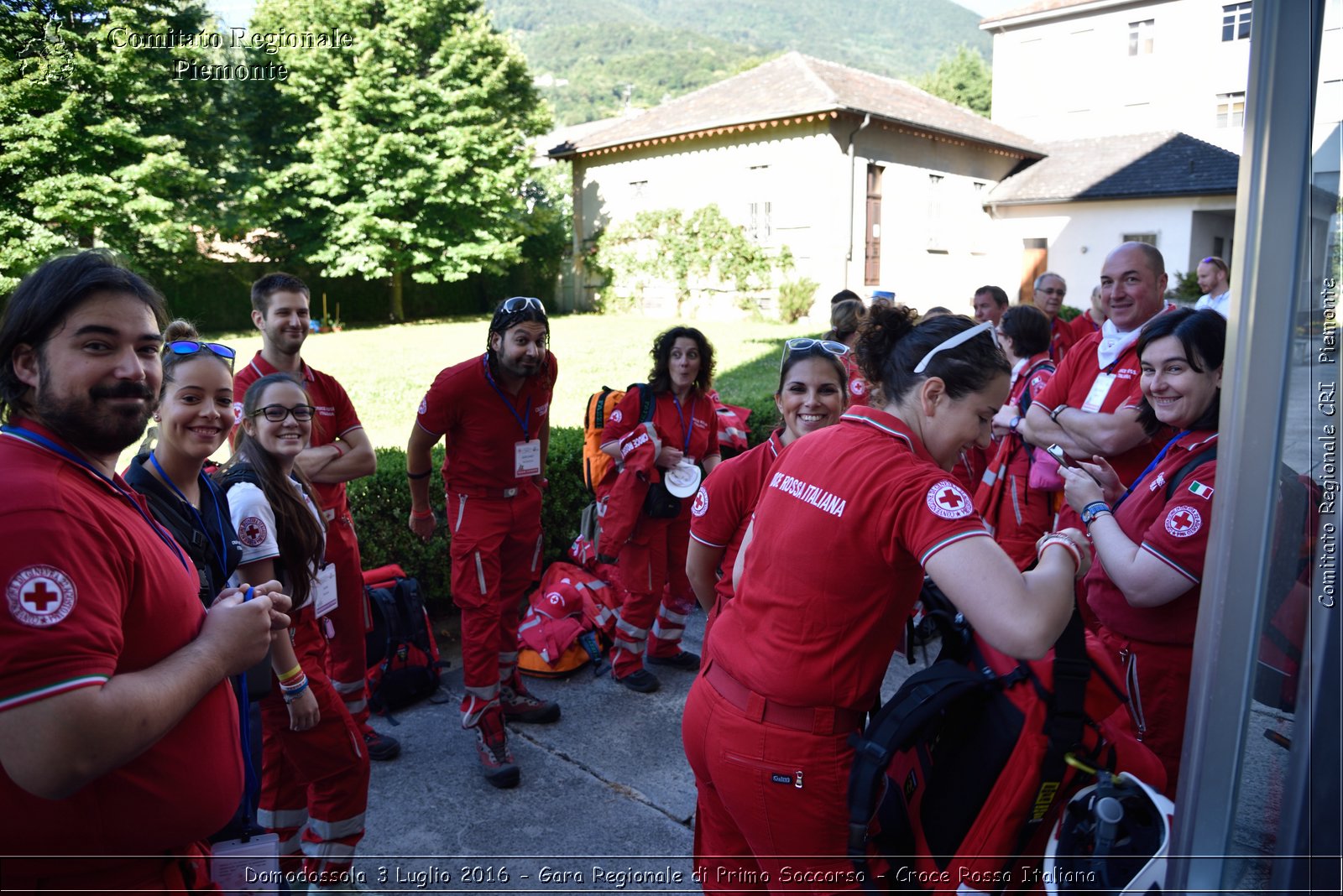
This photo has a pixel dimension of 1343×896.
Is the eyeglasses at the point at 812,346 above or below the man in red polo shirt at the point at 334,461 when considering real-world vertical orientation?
above

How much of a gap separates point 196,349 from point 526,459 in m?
2.10

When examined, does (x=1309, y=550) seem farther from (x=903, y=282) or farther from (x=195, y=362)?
(x=903, y=282)

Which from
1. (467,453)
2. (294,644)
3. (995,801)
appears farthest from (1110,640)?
(467,453)

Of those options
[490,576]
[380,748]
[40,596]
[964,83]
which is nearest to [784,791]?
[40,596]

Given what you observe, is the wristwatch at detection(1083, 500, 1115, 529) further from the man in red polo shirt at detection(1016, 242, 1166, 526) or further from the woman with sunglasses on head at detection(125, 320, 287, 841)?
the woman with sunglasses on head at detection(125, 320, 287, 841)

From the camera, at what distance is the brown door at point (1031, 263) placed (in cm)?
2927

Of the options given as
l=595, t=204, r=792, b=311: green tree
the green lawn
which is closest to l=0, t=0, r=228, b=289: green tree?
the green lawn

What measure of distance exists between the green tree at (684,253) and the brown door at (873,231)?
2.53 m

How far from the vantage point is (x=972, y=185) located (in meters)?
30.5

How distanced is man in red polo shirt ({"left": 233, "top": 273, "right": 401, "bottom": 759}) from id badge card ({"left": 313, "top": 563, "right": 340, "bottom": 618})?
0.18 metres

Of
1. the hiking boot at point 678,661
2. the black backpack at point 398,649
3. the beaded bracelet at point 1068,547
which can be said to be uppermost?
the beaded bracelet at point 1068,547

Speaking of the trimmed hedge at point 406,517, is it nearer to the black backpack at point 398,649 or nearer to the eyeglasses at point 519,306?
the black backpack at point 398,649

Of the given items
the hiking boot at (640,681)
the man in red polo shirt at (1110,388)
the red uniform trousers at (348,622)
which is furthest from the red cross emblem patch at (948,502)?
the hiking boot at (640,681)

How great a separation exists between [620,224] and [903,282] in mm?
10327
